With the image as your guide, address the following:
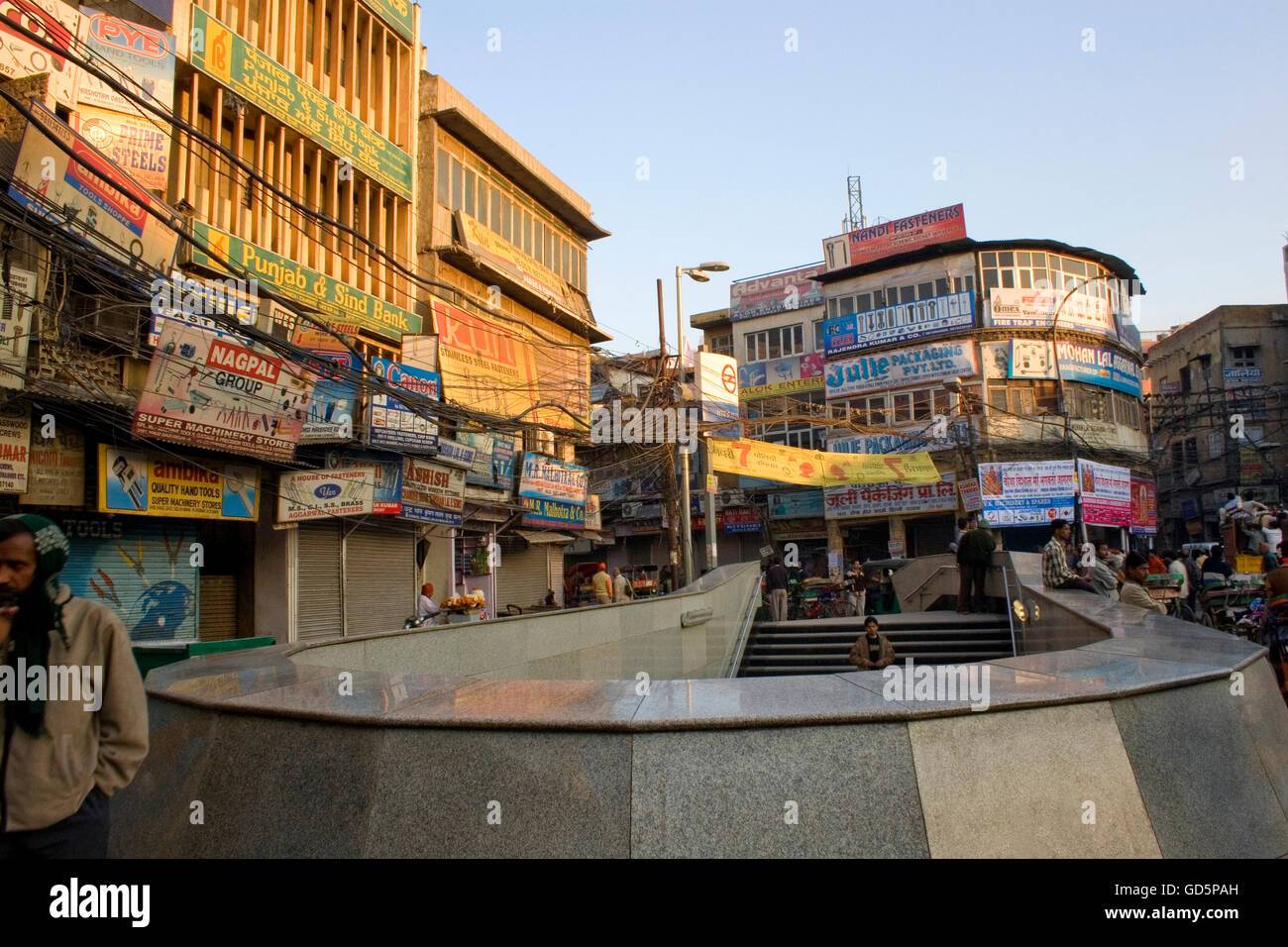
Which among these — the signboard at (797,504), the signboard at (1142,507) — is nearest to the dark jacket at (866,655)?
the signboard at (797,504)

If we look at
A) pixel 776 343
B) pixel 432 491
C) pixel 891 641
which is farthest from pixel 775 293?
pixel 891 641

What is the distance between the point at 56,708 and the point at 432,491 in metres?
16.7

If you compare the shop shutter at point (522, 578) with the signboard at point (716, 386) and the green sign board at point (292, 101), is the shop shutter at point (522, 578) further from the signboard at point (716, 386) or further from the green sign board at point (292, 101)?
the green sign board at point (292, 101)

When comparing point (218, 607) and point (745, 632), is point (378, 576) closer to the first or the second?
point (218, 607)

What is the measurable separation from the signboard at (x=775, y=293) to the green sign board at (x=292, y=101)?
25.0m

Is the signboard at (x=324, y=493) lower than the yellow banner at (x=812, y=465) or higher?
lower

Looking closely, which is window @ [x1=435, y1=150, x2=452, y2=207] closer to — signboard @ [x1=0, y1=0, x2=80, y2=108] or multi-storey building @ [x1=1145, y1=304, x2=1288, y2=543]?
signboard @ [x1=0, y1=0, x2=80, y2=108]

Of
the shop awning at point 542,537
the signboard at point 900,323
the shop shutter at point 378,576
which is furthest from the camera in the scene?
the signboard at point 900,323

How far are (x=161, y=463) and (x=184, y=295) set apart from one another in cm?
256

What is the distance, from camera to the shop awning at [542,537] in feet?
81.9

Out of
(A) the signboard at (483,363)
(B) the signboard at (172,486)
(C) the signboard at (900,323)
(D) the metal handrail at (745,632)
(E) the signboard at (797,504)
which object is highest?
(C) the signboard at (900,323)
